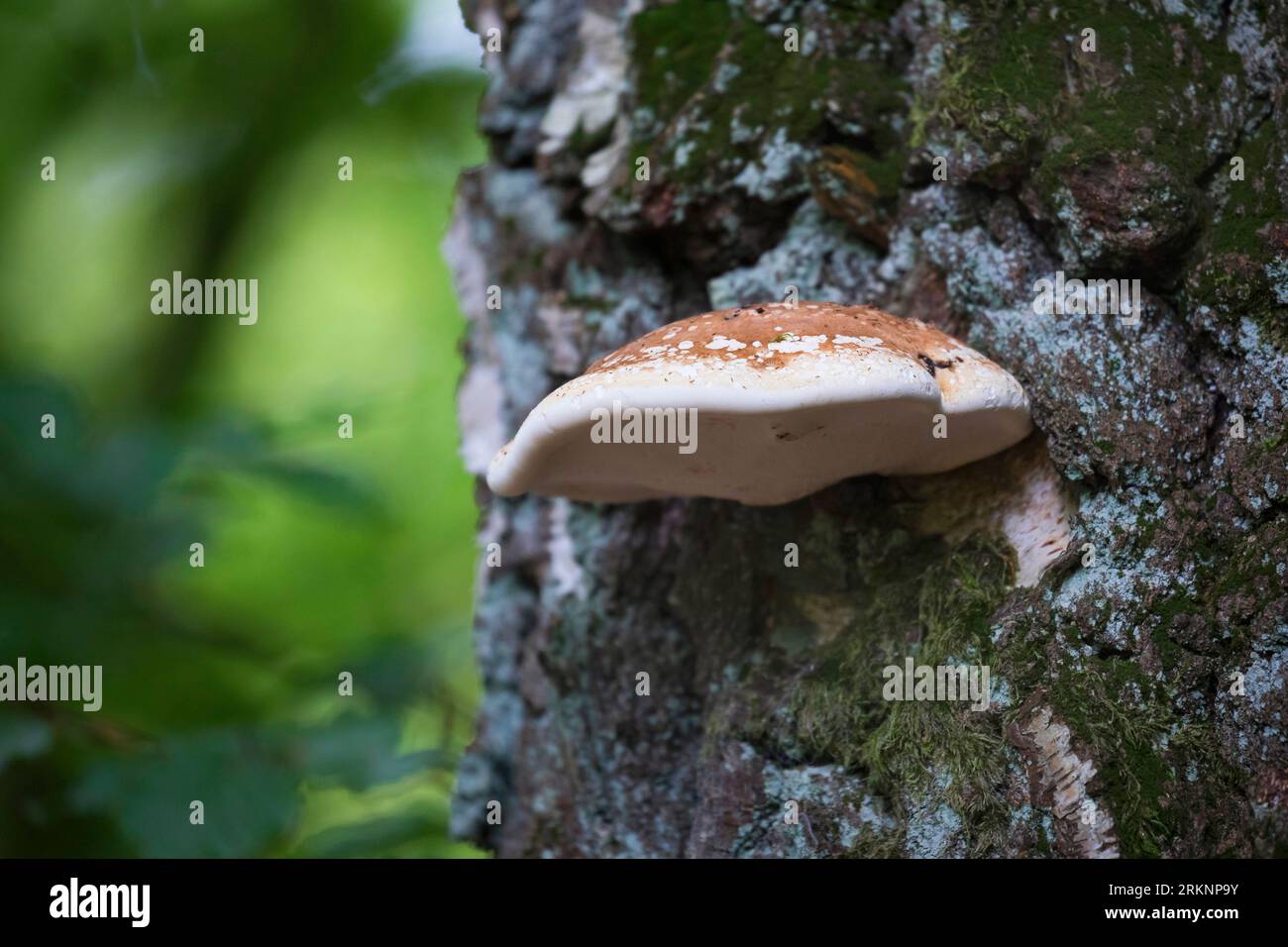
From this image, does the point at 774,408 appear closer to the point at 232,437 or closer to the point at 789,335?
the point at 789,335

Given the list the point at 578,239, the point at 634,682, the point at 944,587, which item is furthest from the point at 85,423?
the point at 944,587

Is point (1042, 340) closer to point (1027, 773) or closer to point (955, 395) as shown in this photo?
point (955, 395)

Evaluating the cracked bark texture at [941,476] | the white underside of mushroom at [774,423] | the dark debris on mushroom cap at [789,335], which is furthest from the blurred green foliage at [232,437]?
the dark debris on mushroom cap at [789,335]

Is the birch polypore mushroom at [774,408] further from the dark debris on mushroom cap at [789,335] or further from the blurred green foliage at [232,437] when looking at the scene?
the blurred green foliage at [232,437]

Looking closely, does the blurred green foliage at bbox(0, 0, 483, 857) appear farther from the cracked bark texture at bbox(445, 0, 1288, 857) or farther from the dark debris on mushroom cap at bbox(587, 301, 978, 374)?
the dark debris on mushroom cap at bbox(587, 301, 978, 374)

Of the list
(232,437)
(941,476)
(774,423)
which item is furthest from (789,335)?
(232,437)
